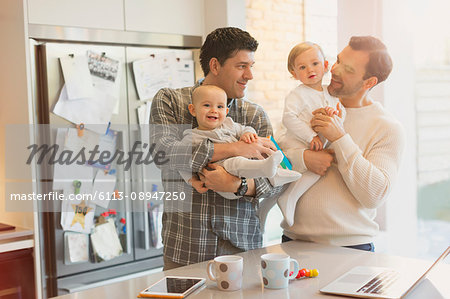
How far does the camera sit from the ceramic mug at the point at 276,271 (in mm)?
1355

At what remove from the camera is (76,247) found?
9.18 feet

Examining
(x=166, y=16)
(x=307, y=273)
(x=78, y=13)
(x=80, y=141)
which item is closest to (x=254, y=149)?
(x=307, y=273)

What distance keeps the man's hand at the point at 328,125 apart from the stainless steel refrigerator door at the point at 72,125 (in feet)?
4.69

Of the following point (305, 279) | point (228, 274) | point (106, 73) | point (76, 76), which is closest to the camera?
point (228, 274)

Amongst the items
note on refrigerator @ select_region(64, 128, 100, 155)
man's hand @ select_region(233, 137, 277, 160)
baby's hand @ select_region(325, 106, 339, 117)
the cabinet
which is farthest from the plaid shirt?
the cabinet

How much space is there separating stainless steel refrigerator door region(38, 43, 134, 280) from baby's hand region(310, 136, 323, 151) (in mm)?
1400

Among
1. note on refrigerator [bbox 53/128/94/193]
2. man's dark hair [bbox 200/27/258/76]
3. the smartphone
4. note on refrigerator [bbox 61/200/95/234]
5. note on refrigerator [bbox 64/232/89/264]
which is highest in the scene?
man's dark hair [bbox 200/27/258/76]

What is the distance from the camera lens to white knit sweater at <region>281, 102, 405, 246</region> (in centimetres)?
171

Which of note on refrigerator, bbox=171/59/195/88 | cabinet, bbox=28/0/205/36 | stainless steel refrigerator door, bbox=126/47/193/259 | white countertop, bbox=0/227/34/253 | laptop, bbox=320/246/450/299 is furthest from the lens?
note on refrigerator, bbox=171/59/195/88

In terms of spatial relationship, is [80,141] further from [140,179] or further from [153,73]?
[153,73]

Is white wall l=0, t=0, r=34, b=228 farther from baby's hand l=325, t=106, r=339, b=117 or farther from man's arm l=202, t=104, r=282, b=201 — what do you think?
baby's hand l=325, t=106, r=339, b=117

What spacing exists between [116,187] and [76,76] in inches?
25.7

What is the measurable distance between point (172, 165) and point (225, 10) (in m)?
1.59

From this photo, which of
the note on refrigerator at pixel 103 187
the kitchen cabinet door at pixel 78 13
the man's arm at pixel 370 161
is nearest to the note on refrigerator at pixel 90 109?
the note on refrigerator at pixel 103 187
